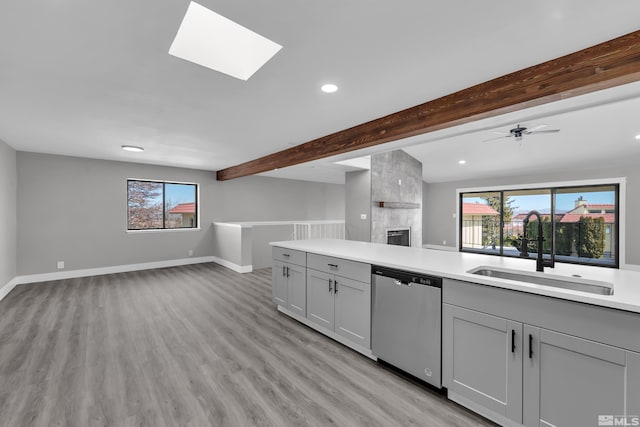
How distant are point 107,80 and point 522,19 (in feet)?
9.64

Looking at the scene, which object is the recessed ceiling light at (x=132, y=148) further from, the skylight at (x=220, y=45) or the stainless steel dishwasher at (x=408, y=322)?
the stainless steel dishwasher at (x=408, y=322)

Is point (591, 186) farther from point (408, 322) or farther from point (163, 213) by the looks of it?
point (163, 213)

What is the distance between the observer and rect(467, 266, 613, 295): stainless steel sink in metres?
1.62

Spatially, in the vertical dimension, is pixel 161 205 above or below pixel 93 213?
above

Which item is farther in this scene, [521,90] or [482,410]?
[521,90]


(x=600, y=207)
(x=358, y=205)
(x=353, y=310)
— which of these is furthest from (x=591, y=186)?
(x=353, y=310)

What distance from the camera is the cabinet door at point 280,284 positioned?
3.44m

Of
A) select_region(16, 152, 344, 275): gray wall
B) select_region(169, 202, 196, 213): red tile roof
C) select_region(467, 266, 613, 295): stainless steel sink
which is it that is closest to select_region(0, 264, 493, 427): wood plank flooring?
select_region(467, 266, 613, 295): stainless steel sink

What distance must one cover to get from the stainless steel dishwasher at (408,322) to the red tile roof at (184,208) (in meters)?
5.72

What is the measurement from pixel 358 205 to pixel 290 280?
340cm

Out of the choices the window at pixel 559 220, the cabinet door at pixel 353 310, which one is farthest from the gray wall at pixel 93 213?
the window at pixel 559 220

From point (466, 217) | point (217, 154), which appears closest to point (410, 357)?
point (217, 154)

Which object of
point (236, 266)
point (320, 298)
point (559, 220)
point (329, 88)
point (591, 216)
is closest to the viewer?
point (329, 88)

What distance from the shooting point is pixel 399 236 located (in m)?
6.95
